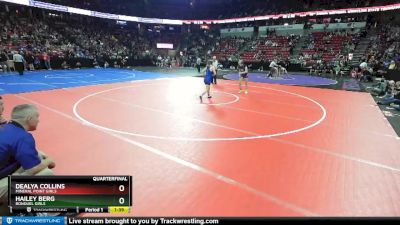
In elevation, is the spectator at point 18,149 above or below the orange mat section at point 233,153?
above

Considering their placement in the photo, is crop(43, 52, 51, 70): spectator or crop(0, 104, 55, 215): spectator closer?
crop(0, 104, 55, 215): spectator

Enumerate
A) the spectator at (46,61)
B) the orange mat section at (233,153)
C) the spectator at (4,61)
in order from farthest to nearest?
the spectator at (46,61) → the spectator at (4,61) → the orange mat section at (233,153)

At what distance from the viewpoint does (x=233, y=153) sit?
6430 millimetres

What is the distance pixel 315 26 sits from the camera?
135ft

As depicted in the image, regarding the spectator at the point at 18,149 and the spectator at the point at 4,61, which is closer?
the spectator at the point at 18,149

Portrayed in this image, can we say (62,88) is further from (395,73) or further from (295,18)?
(295,18)

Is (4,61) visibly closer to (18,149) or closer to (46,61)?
(46,61)

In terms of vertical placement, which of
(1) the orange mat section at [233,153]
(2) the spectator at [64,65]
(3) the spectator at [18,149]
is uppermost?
(2) the spectator at [64,65]

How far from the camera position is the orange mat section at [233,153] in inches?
175

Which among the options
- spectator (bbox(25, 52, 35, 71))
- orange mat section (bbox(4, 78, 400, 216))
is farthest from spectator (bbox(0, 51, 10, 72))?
orange mat section (bbox(4, 78, 400, 216))

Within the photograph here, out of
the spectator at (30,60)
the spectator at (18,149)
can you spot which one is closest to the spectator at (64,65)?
the spectator at (30,60)

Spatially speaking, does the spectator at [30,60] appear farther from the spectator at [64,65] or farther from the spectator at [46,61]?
the spectator at [64,65]

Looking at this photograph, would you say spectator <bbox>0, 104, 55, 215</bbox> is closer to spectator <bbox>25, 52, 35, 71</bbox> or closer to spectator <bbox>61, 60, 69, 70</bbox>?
spectator <bbox>25, 52, 35, 71</bbox>

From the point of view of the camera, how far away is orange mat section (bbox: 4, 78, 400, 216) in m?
4.44
